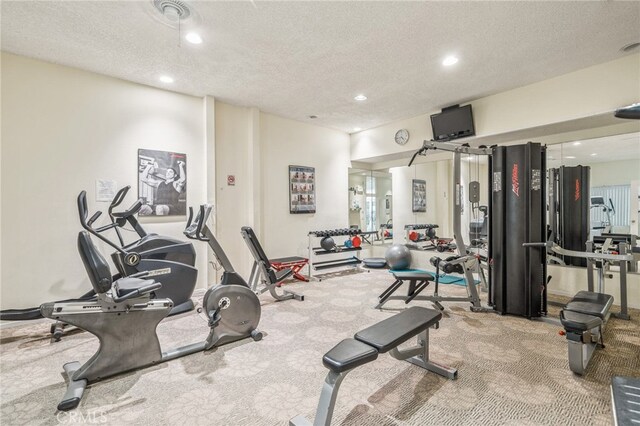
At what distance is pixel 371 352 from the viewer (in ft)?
5.49

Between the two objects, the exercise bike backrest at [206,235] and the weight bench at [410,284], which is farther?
the weight bench at [410,284]

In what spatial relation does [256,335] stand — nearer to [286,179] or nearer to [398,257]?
[286,179]

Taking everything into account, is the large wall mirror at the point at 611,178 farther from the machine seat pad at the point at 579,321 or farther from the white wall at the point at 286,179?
the white wall at the point at 286,179

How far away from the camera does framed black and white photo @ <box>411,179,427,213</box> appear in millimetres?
6500

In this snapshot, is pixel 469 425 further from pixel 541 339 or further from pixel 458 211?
pixel 458 211

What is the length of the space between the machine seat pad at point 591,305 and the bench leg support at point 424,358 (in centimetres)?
120

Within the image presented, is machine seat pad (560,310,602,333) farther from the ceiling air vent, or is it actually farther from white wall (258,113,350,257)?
white wall (258,113,350,257)

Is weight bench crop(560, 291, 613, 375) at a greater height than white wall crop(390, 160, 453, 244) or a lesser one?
lesser

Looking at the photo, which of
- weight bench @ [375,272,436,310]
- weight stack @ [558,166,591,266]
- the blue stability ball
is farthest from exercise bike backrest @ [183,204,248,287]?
weight stack @ [558,166,591,266]

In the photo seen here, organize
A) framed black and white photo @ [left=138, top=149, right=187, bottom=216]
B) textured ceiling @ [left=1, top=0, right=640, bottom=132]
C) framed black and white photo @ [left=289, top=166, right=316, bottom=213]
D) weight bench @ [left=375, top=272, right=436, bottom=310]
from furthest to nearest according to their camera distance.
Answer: framed black and white photo @ [left=289, top=166, right=316, bottom=213] < framed black and white photo @ [left=138, top=149, right=187, bottom=216] < weight bench @ [left=375, top=272, right=436, bottom=310] < textured ceiling @ [left=1, top=0, right=640, bottom=132]

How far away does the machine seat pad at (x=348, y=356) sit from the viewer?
1.57 m

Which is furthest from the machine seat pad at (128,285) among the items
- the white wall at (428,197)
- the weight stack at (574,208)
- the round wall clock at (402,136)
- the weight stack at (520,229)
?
the white wall at (428,197)

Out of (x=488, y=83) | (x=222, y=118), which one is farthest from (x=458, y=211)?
(x=222, y=118)

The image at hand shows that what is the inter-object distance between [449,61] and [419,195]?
3.38m
